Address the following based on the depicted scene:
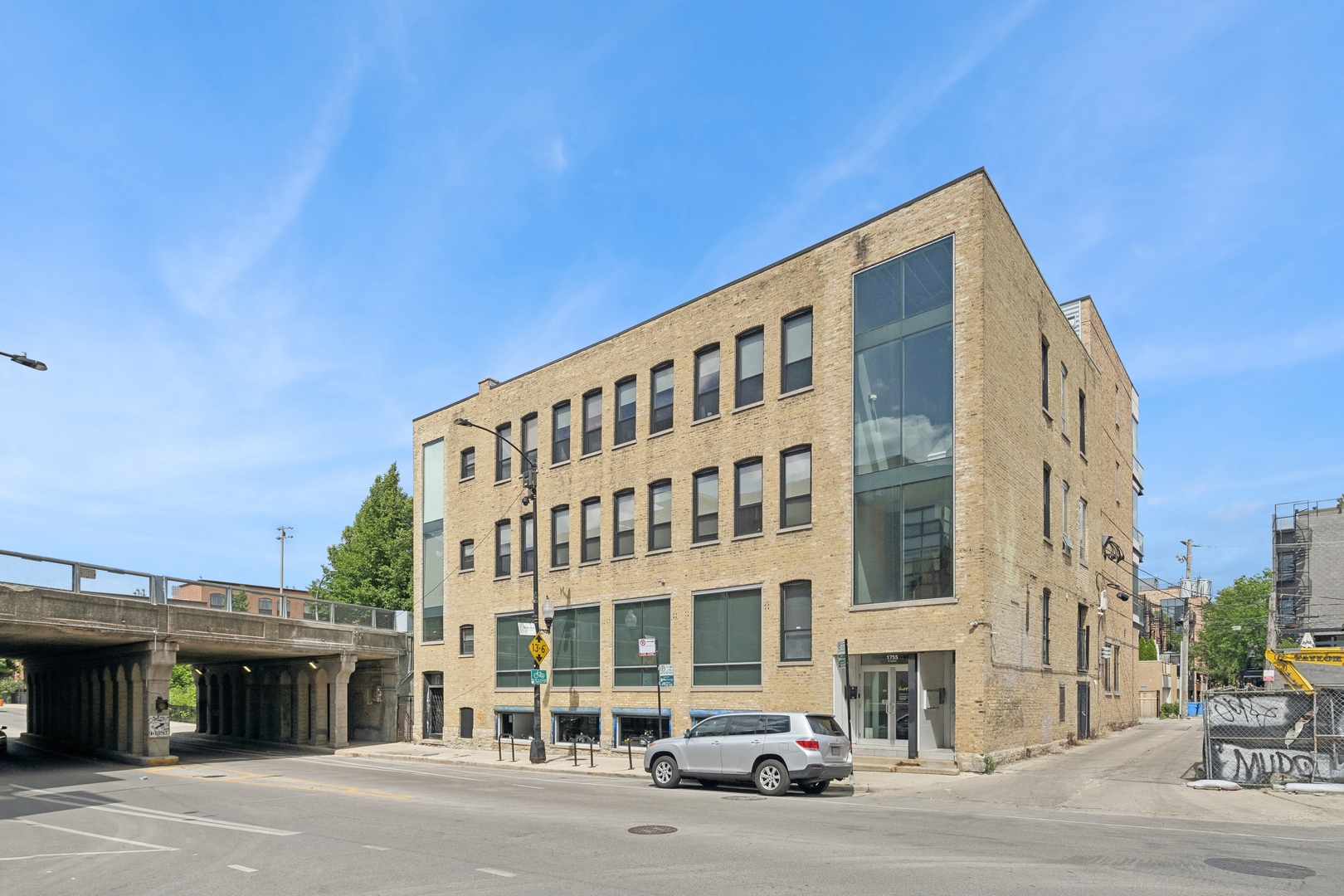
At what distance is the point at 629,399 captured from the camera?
33.3 metres


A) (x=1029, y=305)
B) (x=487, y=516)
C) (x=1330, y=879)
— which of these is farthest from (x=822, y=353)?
(x=1330, y=879)

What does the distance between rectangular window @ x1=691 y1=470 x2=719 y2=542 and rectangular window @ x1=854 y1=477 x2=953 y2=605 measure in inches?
199

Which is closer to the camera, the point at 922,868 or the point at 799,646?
the point at 922,868

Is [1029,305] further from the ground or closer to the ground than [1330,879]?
further from the ground

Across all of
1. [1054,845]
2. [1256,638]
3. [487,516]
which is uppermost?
[487,516]

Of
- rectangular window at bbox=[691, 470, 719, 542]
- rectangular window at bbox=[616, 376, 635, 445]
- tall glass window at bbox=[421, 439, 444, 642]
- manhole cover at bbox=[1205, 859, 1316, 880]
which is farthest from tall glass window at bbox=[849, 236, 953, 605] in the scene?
tall glass window at bbox=[421, 439, 444, 642]

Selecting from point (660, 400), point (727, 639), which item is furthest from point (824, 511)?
point (660, 400)

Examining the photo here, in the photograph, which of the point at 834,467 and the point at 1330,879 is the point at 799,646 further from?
the point at 1330,879

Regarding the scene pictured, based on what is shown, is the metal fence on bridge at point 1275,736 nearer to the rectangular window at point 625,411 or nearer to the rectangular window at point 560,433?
the rectangular window at point 625,411

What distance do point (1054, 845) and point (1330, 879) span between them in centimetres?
298

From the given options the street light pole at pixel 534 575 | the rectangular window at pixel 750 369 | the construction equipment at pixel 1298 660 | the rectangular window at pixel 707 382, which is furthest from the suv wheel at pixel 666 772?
the construction equipment at pixel 1298 660

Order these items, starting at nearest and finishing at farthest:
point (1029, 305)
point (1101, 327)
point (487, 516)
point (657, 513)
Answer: point (1029, 305) → point (657, 513) → point (487, 516) → point (1101, 327)

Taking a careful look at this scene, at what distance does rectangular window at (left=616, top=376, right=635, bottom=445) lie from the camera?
33.1m

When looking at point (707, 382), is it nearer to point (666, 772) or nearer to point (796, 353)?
point (796, 353)
